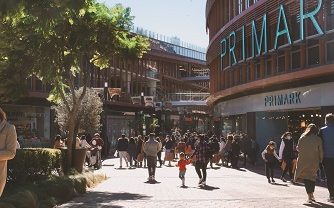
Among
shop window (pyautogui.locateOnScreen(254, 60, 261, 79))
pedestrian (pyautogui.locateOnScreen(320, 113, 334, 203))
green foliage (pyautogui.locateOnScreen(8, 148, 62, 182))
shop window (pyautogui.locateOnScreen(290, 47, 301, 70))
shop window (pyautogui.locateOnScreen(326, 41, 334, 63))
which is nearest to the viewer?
pedestrian (pyautogui.locateOnScreen(320, 113, 334, 203))

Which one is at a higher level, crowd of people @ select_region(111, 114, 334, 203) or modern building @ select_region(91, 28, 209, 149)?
A: modern building @ select_region(91, 28, 209, 149)

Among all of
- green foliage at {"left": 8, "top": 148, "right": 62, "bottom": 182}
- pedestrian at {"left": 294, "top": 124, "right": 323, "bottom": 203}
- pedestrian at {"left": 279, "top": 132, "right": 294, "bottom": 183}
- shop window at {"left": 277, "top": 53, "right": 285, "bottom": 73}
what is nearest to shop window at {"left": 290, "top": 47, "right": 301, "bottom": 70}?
shop window at {"left": 277, "top": 53, "right": 285, "bottom": 73}

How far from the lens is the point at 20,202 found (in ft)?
32.1

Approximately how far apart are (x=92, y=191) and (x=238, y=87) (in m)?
17.9

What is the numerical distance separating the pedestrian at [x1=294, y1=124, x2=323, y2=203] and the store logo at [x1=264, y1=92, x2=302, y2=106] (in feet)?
44.1

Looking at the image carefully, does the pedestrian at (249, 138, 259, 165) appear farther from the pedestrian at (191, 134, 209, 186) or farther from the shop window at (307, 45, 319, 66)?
the pedestrian at (191, 134, 209, 186)

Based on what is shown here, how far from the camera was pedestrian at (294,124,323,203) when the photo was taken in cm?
1202

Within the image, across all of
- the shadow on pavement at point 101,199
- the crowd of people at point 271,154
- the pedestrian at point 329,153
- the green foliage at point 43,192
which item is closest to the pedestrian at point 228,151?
the crowd of people at point 271,154

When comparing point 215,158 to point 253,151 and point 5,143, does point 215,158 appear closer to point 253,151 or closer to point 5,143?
point 253,151

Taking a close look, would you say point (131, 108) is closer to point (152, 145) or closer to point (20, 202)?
point (152, 145)

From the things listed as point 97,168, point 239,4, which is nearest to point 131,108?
point 239,4

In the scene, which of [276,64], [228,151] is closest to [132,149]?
[228,151]

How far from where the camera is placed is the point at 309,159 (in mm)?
12047

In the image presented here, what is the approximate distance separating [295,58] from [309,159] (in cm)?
1430
